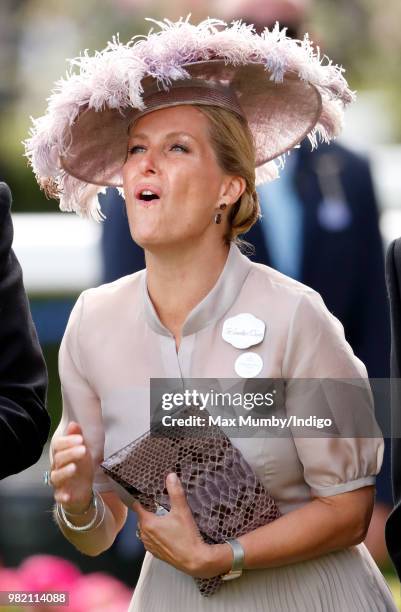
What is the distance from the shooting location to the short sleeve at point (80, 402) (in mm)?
3203

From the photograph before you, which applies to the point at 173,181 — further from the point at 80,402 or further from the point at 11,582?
the point at 11,582

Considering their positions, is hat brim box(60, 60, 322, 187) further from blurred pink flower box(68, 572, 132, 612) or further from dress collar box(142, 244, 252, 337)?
blurred pink flower box(68, 572, 132, 612)

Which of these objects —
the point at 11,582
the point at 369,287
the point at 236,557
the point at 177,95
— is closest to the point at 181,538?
the point at 236,557

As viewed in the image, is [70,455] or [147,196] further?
[147,196]

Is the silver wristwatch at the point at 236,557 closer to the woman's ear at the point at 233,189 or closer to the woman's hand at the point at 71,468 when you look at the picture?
the woman's hand at the point at 71,468

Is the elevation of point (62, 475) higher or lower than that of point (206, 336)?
lower

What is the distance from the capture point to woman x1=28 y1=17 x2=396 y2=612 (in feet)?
10.0

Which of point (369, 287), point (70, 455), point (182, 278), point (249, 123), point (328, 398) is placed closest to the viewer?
point (70, 455)

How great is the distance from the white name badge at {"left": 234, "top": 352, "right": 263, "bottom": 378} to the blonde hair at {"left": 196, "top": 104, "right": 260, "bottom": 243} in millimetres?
284

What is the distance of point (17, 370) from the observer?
310cm

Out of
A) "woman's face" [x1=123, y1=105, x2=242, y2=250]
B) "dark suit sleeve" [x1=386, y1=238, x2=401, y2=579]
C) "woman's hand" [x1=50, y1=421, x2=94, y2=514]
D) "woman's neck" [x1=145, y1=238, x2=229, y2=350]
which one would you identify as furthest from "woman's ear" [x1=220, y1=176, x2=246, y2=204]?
"woman's hand" [x1=50, y1=421, x2=94, y2=514]

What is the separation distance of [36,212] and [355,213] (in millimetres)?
4904

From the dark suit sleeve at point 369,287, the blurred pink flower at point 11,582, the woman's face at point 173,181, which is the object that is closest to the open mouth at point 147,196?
the woman's face at point 173,181

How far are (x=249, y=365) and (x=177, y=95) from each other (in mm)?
579
